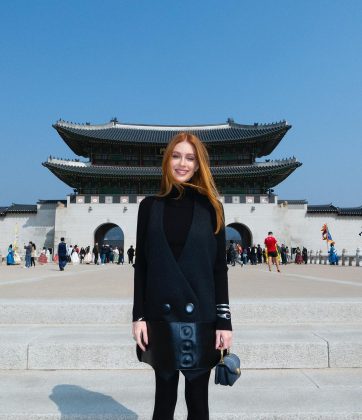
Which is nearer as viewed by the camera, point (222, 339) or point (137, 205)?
point (222, 339)

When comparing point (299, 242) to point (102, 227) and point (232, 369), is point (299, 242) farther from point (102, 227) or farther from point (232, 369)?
point (232, 369)

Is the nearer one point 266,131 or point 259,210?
point 259,210

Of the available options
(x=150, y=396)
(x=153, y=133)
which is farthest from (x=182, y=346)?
(x=153, y=133)

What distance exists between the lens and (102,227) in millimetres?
32094

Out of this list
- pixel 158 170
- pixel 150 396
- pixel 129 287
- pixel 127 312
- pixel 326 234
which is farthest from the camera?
pixel 158 170

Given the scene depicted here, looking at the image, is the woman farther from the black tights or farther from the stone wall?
the stone wall

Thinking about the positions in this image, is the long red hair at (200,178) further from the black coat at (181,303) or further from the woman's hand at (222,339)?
the woman's hand at (222,339)

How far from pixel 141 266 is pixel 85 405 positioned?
1389 millimetres

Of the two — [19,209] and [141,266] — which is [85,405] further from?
[19,209]

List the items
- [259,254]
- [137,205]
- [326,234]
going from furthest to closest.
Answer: [326,234]
[137,205]
[259,254]

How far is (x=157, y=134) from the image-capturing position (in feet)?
117

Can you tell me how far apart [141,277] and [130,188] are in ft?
98.5

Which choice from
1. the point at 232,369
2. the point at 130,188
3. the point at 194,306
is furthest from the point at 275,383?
the point at 130,188

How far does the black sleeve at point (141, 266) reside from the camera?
1.85 m
